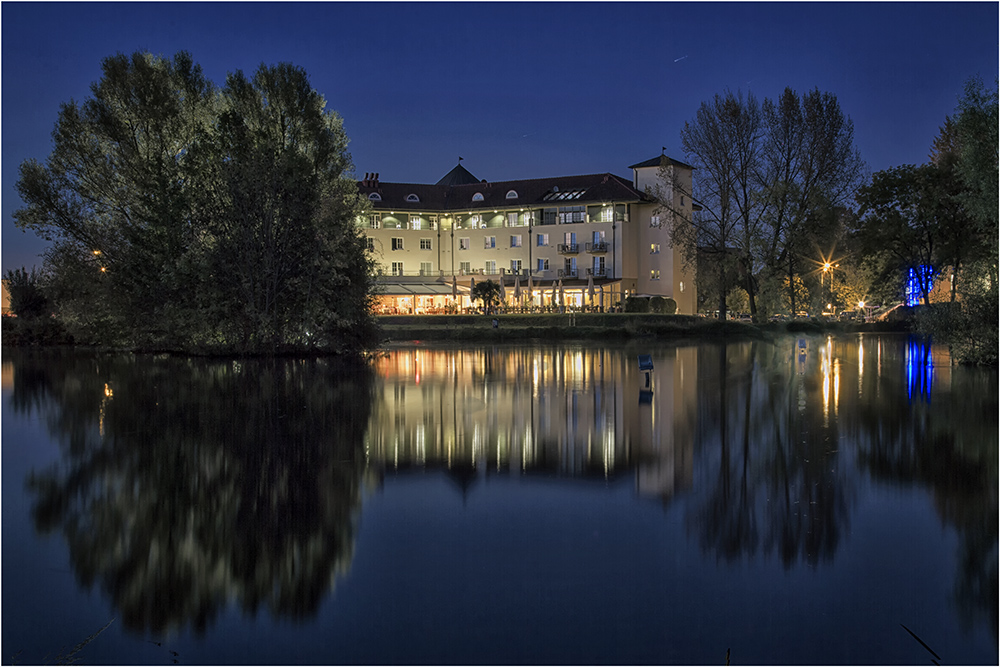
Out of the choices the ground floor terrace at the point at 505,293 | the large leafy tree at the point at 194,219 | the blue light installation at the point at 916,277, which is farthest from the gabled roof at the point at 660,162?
the large leafy tree at the point at 194,219

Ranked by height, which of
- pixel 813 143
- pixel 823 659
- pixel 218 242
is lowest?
pixel 823 659

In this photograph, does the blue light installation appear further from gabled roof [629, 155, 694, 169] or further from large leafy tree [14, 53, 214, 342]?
large leafy tree [14, 53, 214, 342]

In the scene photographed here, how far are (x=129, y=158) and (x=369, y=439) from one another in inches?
1005

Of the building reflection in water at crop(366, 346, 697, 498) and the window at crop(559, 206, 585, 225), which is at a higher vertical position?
the window at crop(559, 206, 585, 225)

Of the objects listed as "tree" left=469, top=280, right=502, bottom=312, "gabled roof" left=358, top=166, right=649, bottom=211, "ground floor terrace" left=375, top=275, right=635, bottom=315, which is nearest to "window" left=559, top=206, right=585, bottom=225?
"gabled roof" left=358, top=166, right=649, bottom=211

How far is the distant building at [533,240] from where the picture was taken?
7562 centimetres

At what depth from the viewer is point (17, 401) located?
1764cm

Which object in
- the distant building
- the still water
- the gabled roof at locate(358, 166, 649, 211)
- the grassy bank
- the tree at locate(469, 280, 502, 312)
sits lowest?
the still water

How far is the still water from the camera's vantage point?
200 inches

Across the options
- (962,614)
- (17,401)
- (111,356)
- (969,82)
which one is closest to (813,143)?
(969,82)

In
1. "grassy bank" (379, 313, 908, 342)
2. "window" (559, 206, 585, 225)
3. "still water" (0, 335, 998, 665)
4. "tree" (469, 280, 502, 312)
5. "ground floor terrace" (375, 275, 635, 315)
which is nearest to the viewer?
"still water" (0, 335, 998, 665)

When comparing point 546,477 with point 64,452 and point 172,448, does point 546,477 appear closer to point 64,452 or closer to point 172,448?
point 172,448

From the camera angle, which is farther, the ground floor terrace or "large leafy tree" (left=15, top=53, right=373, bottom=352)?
the ground floor terrace

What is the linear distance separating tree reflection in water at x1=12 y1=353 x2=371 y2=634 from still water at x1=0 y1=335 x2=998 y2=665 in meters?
0.03
